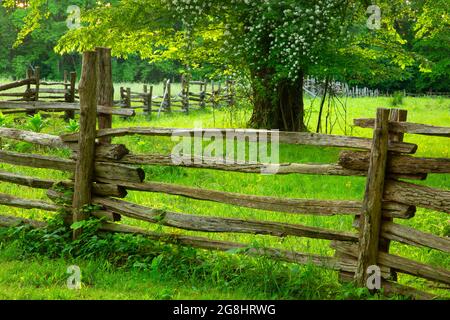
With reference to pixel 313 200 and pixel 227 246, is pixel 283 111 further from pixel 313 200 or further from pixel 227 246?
pixel 313 200

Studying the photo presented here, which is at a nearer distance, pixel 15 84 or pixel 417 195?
pixel 417 195

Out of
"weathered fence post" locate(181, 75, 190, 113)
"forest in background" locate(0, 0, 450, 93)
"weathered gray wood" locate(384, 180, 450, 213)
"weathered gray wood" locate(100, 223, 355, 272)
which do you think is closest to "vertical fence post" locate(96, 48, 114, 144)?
"weathered gray wood" locate(100, 223, 355, 272)

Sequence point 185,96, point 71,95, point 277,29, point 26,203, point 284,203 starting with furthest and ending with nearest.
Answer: point 185,96 → point 71,95 → point 277,29 → point 26,203 → point 284,203

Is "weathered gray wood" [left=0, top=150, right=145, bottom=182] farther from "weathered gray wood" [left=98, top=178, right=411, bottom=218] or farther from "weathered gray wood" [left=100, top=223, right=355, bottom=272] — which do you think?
"weathered gray wood" [left=100, top=223, right=355, bottom=272]

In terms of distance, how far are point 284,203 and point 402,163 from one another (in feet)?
3.79

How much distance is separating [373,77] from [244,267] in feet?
34.3

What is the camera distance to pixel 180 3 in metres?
15.2

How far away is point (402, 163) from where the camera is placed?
18.2 ft

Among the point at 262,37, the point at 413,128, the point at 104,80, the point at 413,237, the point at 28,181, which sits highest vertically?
the point at 262,37

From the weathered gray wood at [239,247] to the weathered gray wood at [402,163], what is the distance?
88 cm

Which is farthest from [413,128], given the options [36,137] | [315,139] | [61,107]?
[61,107]

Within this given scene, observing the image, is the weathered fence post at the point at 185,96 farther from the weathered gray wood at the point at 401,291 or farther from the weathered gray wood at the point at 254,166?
the weathered gray wood at the point at 401,291
